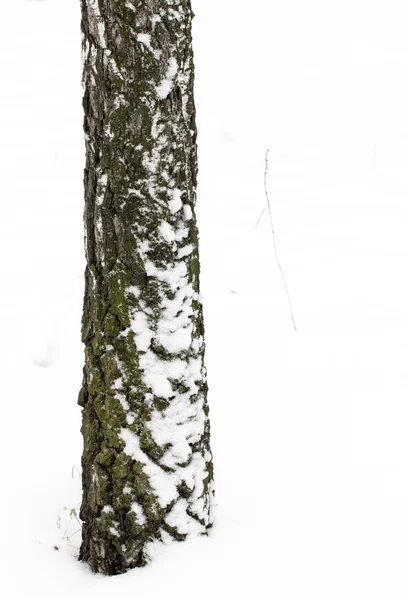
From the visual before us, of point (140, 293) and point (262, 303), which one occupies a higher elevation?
point (140, 293)

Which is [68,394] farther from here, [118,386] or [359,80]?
[359,80]

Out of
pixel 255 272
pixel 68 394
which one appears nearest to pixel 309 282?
pixel 255 272

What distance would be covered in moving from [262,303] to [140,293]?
2131mm

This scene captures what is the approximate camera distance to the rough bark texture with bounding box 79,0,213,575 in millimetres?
1492

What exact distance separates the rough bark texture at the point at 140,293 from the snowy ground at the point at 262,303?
16cm

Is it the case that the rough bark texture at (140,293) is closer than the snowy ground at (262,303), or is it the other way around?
the rough bark texture at (140,293)

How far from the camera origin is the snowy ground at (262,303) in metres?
1.89

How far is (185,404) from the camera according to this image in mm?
1773

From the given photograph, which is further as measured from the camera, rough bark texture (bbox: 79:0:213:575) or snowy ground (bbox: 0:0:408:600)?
snowy ground (bbox: 0:0:408:600)

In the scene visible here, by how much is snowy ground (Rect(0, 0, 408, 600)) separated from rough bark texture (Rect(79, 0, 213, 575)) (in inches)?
6.2

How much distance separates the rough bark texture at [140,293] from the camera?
4.90ft

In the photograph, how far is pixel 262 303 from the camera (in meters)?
3.72

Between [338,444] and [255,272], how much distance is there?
5.29ft

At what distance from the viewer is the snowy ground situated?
1890 mm
